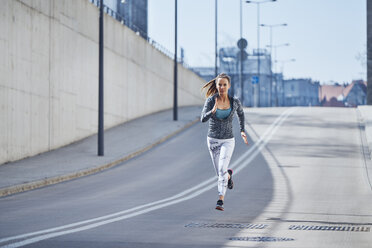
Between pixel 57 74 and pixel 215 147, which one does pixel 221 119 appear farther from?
pixel 57 74

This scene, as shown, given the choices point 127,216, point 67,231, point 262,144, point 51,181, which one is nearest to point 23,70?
point 51,181

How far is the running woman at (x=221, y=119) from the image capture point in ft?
35.8

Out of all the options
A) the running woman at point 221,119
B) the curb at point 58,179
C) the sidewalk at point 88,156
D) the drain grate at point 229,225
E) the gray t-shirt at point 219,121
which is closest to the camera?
the drain grate at point 229,225

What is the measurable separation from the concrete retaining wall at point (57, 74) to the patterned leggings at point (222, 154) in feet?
38.5

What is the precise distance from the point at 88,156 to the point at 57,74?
135 inches

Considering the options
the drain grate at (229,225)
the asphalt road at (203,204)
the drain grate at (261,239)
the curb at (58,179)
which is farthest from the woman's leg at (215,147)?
the curb at (58,179)

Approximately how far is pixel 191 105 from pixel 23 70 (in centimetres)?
3323

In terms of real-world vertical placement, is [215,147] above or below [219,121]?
below

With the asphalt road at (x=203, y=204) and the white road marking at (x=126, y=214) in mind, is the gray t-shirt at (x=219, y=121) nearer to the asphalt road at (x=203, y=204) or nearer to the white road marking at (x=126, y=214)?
the asphalt road at (x=203, y=204)

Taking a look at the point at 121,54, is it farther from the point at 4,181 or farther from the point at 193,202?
the point at 193,202

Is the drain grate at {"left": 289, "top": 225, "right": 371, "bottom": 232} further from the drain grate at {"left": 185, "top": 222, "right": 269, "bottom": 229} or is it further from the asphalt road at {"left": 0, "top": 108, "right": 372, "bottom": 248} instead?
the drain grate at {"left": 185, "top": 222, "right": 269, "bottom": 229}

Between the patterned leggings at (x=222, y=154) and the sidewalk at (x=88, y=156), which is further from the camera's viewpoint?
the sidewalk at (x=88, y=156)

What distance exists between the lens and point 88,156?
25.2m

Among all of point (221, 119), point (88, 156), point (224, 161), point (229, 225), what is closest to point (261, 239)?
point (229, 225)
